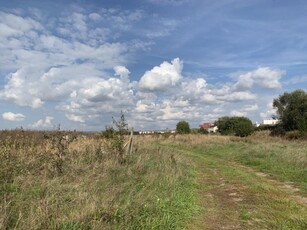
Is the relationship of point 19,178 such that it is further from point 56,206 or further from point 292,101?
point 292,101

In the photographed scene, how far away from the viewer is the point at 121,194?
8836 mm

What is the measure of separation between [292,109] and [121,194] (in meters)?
58.4

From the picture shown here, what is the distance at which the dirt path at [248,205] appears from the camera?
26.0 feet

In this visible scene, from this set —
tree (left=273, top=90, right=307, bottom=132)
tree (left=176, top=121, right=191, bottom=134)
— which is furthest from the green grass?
tree (left=176, top=121, right=191, bottom=134)

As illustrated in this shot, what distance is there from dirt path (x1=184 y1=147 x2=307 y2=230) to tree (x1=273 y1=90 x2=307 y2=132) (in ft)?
139

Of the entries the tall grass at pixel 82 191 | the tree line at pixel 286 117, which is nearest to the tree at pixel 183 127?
the tree line at pixel 286 117

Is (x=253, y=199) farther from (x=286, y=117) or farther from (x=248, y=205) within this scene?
(x=286, y=117)

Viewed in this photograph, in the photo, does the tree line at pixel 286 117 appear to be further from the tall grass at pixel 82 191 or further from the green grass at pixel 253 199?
the tall grass at pixel 82 191

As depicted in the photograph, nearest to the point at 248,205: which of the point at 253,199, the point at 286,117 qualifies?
the point at 253,199

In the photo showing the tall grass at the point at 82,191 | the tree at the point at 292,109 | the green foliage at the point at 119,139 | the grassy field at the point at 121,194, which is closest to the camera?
the tall grass at the point at 82,191

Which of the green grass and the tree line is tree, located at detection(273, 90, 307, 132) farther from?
the green grass

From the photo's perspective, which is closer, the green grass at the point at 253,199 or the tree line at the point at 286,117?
the green grass at the point at 253,199

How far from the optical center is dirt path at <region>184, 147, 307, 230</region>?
7.93m

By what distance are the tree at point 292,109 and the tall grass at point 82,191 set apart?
149ft
